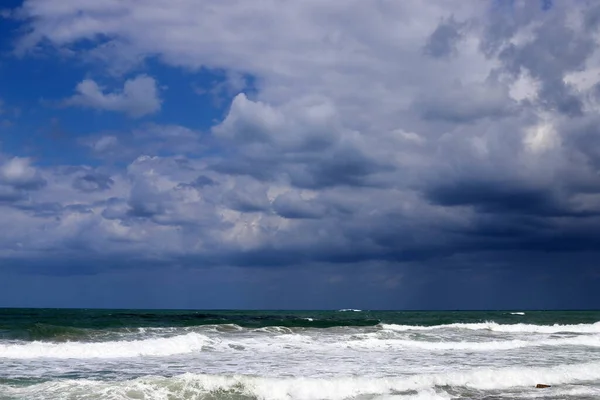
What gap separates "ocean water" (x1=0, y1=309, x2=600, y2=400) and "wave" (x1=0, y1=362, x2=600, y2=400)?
0.08 ft

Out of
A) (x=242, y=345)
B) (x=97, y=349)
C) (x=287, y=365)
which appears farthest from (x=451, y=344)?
(x=97, y=349)

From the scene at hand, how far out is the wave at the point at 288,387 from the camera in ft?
49.0

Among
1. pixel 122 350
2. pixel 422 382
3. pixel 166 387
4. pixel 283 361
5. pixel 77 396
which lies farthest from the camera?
pixel 122 350

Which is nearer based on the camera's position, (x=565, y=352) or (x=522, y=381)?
(x=522, y=381)

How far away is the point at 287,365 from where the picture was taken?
68.4 ft

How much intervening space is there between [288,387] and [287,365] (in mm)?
5023

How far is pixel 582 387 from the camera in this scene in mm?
17406

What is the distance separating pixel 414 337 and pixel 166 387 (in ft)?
64.7

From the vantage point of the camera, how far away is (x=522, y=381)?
18250 mm

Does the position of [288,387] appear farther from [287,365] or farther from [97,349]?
[97,349]

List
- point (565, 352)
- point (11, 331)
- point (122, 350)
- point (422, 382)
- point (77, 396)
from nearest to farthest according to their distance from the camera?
point (77, 396) < point (422, 382) < point (122, 350) < point (565, 352) < point (11, 331)

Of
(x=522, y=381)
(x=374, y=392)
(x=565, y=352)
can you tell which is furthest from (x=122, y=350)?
(x=565, y=352)

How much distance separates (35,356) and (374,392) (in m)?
13.1

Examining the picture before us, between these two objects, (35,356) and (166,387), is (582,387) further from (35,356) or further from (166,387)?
(35,356)
